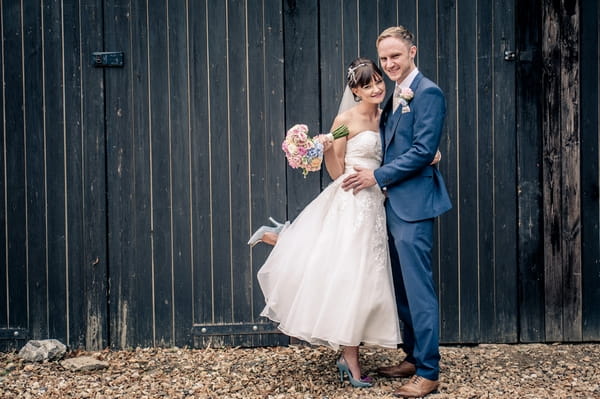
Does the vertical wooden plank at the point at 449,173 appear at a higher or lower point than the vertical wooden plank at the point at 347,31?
lower

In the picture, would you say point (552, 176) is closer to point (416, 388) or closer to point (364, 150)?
point (364, 150)

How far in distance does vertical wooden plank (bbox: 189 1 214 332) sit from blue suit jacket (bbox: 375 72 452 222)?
1457 mm

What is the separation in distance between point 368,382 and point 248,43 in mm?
2430

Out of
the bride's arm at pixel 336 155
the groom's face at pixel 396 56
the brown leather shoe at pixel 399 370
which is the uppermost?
the groom's face at pixel 396 56

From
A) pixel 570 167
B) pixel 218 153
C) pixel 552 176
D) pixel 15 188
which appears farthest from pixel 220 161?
pixel 570 167

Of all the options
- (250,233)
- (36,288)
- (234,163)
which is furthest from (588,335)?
(36,288)

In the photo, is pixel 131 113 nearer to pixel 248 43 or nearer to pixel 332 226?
pixel 248 43

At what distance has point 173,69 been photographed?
14.8ft

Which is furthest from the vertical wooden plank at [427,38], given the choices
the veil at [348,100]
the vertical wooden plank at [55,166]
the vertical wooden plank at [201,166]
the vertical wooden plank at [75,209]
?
the vertical wooden plank at [55,166]

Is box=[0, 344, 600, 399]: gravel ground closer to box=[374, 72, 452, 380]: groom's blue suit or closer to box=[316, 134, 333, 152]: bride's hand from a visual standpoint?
box=[374, 72, 452, 380]: groom's blue suit

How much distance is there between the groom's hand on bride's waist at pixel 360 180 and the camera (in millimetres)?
3654

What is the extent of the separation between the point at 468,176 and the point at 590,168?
34.9 inches

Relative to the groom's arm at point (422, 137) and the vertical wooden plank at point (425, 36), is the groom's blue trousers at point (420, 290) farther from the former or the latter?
the vertical wooden plank at point (425, 36)

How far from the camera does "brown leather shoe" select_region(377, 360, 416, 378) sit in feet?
12.6
